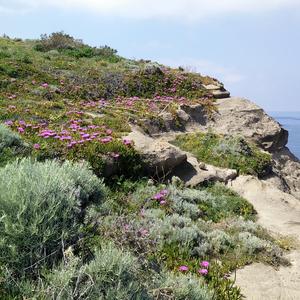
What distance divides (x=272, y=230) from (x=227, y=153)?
434 cm

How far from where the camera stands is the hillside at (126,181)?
15.4 feet

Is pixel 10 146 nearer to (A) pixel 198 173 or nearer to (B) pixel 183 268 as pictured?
(A) pixel 198 173

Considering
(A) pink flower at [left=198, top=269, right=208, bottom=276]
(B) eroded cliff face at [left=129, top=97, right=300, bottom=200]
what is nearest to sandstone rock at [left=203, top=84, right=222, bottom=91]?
(B) eroded cliff face at [left=129, top=97, right=300, bottom=200]

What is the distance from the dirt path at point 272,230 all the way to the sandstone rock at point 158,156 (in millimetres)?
1569

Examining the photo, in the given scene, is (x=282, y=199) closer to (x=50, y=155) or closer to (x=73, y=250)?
(x=50, y=155)

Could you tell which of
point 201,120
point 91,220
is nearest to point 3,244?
point 91,220

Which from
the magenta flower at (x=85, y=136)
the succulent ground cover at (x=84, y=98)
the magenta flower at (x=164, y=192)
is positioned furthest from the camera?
the magenta flower at (x=85, y=136)

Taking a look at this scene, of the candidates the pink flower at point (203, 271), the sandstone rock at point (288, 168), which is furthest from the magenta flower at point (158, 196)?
the sandstone rock at point (288, 168)

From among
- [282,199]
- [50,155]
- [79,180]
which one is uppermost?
[79,180]

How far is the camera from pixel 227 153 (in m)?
13.6

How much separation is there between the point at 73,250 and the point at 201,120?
1293 centimetres

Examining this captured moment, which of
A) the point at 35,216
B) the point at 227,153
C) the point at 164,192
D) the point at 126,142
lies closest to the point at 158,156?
the point at 126,142

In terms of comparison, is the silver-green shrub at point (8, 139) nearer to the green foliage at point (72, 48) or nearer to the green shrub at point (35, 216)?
the green shrub at point (35, 216)

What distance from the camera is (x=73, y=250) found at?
4.91 meters
